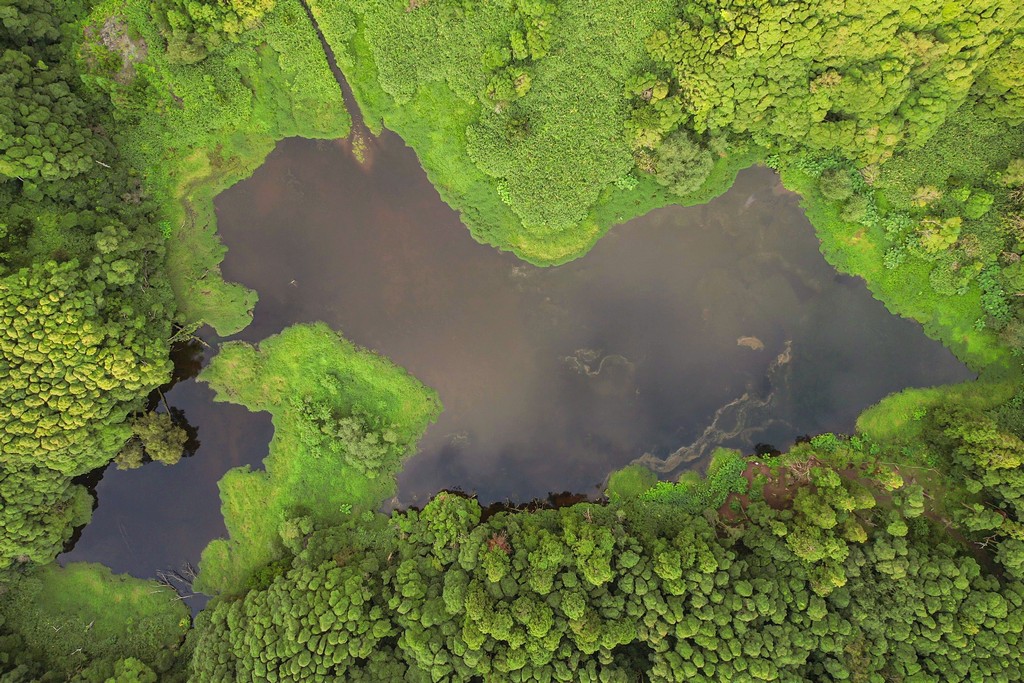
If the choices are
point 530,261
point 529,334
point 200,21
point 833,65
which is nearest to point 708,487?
point 529,334

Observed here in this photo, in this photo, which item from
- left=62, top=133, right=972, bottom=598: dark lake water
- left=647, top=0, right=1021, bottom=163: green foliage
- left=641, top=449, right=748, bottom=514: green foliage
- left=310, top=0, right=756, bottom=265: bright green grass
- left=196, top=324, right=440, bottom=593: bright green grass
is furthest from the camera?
left=196, top=324, right=440, bottom=593: bright green grass

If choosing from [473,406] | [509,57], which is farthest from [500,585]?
[509,57]

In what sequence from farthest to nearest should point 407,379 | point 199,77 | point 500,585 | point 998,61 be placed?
point 407,379 < point 199,77 < point 500,585 < point 998,61

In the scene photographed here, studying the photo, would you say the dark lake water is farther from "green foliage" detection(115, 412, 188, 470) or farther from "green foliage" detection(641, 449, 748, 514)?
"green foliage" detection(115, 412, 188, 470)

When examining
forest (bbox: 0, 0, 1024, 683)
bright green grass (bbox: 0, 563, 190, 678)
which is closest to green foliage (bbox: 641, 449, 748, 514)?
forest (bbox: 0, 0, 1024, 683)

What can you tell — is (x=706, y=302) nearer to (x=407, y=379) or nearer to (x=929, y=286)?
(x=929, y=286)

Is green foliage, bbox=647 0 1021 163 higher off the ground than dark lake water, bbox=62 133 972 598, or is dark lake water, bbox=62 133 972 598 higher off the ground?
green foliage, bbox=647 0 1021 163

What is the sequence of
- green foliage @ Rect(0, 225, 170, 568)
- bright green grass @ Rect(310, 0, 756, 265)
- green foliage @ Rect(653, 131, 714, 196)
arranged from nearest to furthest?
green foliage @ Rect(0, 225, 170, 568) → green foliage @ Rect(653, 131, 714, 196) → bright green grass @ Rect(310, 0, 756, 265)

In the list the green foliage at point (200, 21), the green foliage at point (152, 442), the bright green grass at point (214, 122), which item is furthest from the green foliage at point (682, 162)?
the green foliage at point (152, 442)
